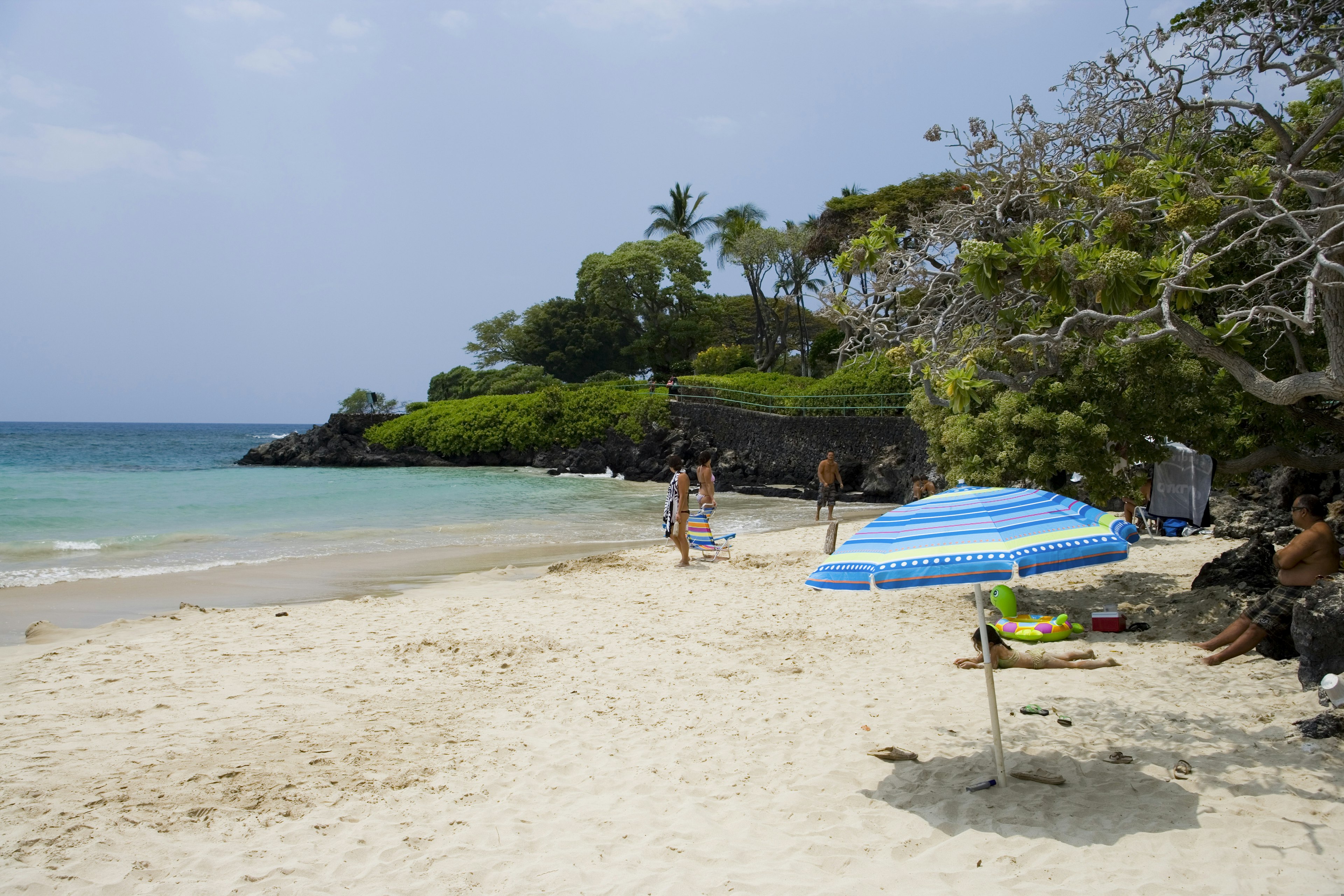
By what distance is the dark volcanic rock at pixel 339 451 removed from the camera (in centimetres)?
4153

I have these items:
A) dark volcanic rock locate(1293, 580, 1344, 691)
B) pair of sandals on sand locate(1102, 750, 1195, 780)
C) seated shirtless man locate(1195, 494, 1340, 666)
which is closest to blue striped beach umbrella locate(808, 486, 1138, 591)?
pair of sandals on sand locate(1102, 750, 1195, 780)

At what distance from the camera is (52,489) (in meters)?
27.9

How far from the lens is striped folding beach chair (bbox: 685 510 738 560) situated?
→ 1202 centimetres

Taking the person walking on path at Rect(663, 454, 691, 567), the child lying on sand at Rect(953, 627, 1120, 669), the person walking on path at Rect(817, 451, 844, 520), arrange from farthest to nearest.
A: the person walking on path at Rect(817, 451, 844, 520), the person walking on path at Rect(663, 454, 691, 567), the child lying on sand at Rect(953, 627, 1120, 669)

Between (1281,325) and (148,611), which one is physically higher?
(1281,325)

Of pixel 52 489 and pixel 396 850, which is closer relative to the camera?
pixel 396 850

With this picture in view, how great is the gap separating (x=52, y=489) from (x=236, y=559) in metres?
19.0

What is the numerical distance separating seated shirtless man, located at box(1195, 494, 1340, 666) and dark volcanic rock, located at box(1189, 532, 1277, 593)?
1.47 meters

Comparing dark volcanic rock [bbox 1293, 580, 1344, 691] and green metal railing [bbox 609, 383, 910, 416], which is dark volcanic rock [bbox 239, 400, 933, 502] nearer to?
green metal railing [bbox 609, 383, 910, 416]

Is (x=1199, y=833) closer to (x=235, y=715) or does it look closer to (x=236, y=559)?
(x=235, y=715)

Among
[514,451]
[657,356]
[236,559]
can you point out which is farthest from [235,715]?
[657,356]

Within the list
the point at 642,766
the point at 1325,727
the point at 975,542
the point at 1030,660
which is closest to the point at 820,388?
Result: the point at 1030,660

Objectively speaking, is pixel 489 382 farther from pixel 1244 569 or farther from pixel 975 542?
pixel 975 542

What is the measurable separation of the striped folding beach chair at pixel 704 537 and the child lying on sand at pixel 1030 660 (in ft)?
18.7
